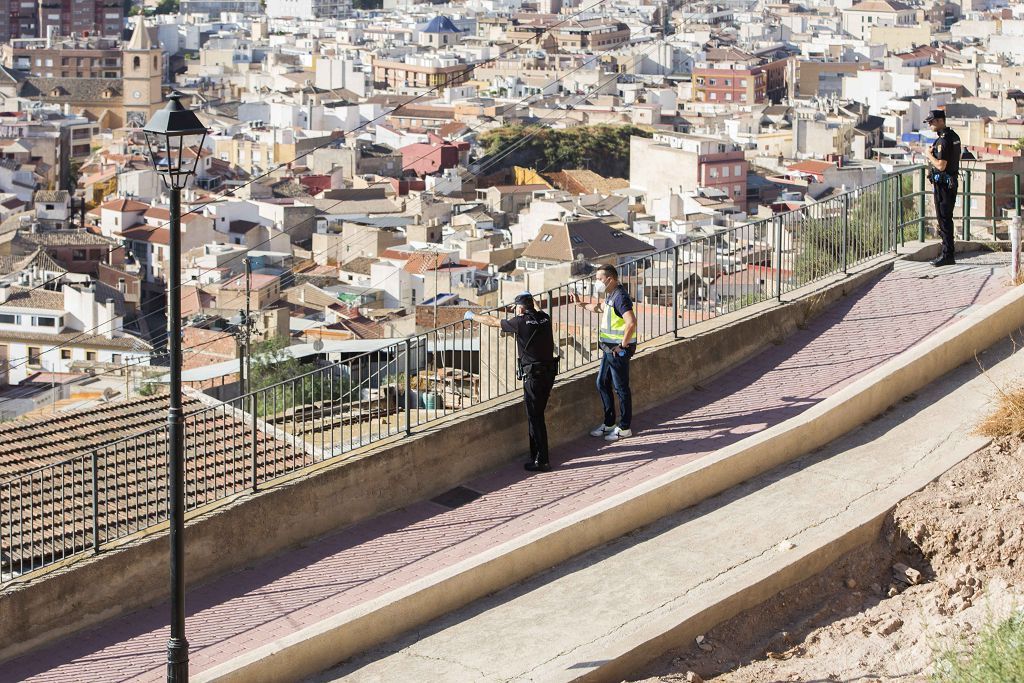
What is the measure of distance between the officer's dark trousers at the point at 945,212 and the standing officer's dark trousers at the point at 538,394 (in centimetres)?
374

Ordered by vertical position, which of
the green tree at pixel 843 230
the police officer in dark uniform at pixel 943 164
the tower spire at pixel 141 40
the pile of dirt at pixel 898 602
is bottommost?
the pile of dirt at pixel 898 602

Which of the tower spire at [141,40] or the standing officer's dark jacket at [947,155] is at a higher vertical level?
the tower spire at [141,40]

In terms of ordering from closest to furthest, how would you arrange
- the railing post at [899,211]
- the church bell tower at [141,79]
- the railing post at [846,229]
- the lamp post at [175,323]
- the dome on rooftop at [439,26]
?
the lamp post at [175,323], the railing post at [846,229], the railing post at [899,211], the church bell tower at [141,79], the dome on rooftop at [439,26]

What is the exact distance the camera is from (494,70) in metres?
114

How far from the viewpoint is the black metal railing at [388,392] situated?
7.93 m

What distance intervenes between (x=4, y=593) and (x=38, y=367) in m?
35.4

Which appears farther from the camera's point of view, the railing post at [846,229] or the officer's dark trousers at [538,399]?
the railing post at [846,229]

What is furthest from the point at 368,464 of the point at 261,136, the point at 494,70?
the point at 494,70

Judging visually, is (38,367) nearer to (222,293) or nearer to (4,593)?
(222,293)

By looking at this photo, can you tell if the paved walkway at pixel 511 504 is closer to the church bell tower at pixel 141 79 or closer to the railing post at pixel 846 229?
the railing post at pixel 846 229

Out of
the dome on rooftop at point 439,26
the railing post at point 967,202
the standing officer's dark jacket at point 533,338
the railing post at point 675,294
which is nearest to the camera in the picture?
the standing officer's dark jacket at point 533,338

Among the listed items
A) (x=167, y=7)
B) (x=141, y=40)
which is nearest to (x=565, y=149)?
(x=141, y=40)

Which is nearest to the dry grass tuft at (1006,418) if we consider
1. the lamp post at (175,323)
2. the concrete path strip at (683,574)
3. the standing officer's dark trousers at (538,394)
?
the concrete path strip at (683,574)

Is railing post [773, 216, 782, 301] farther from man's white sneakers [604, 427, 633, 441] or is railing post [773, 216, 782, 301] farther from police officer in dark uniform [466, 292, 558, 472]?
police officer in dark uniform [466, 292, 558, 472]
